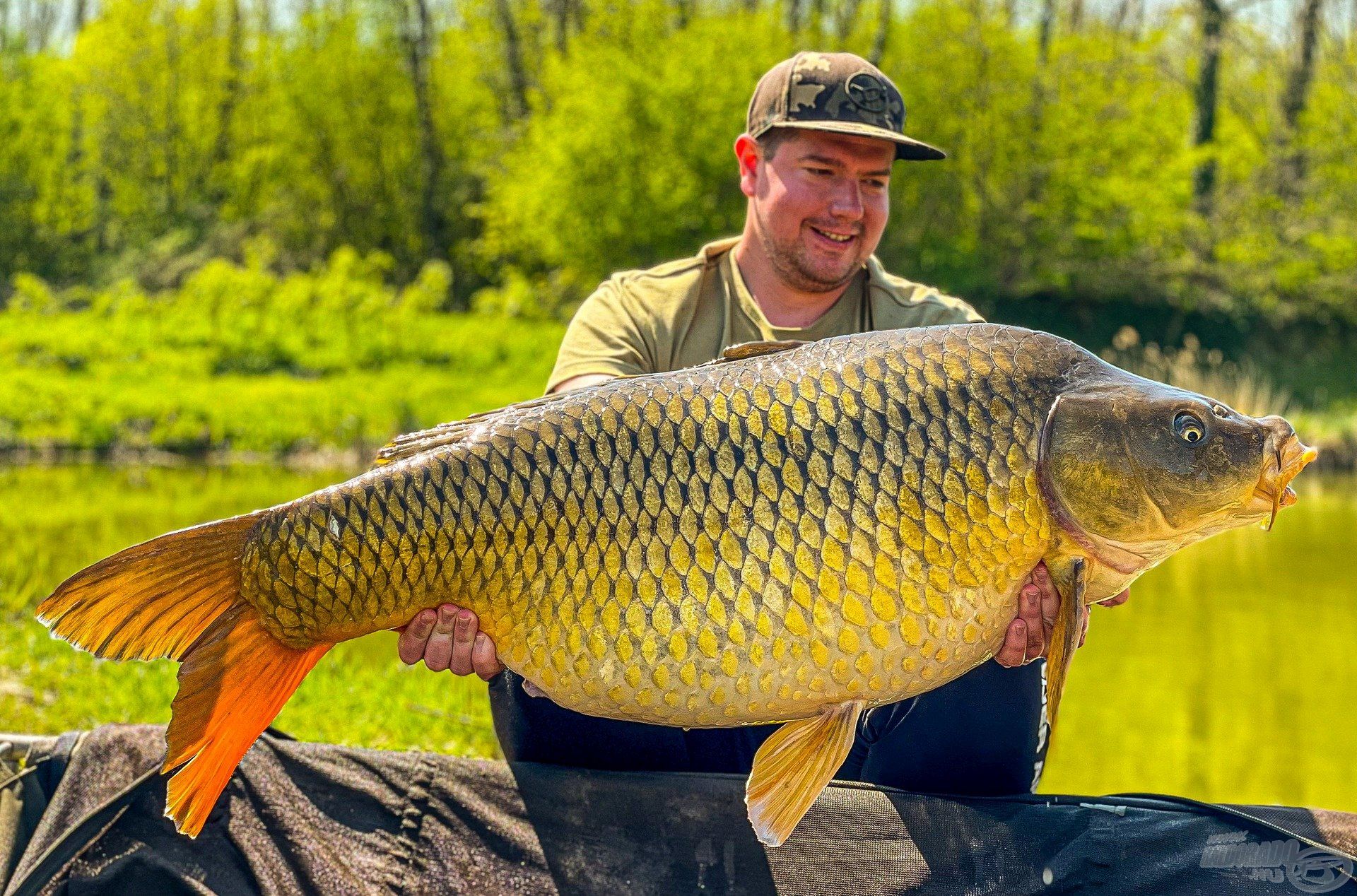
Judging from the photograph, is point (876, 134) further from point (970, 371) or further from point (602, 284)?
point (970, 371)

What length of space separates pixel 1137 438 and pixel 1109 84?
47.6 ft

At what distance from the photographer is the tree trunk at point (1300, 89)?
47.6 ft

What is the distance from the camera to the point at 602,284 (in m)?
2.22

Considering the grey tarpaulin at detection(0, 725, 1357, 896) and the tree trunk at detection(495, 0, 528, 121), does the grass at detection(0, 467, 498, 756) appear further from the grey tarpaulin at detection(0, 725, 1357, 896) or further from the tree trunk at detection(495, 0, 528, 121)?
the tree trunk at detection(495, 0, 528, 121)

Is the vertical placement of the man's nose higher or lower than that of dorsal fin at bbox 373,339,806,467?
higher

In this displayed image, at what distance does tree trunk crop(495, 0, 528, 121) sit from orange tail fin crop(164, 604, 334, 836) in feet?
52.0

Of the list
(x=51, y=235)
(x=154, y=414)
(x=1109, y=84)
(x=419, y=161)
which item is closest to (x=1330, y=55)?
(x=1109, y=84)

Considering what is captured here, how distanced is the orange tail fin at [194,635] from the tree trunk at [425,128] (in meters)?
15.6

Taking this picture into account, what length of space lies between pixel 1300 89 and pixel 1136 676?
41.8 feet

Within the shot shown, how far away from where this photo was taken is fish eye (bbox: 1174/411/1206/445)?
4.23 feet

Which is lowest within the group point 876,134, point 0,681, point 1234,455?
point 0,681

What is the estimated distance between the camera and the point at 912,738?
1646 millimetres

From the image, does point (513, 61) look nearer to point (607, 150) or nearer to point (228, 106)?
point (607, 150)

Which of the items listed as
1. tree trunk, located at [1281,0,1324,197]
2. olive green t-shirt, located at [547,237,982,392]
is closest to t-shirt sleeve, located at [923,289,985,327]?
olive green t-shirt, located at [547,237,982,392]
